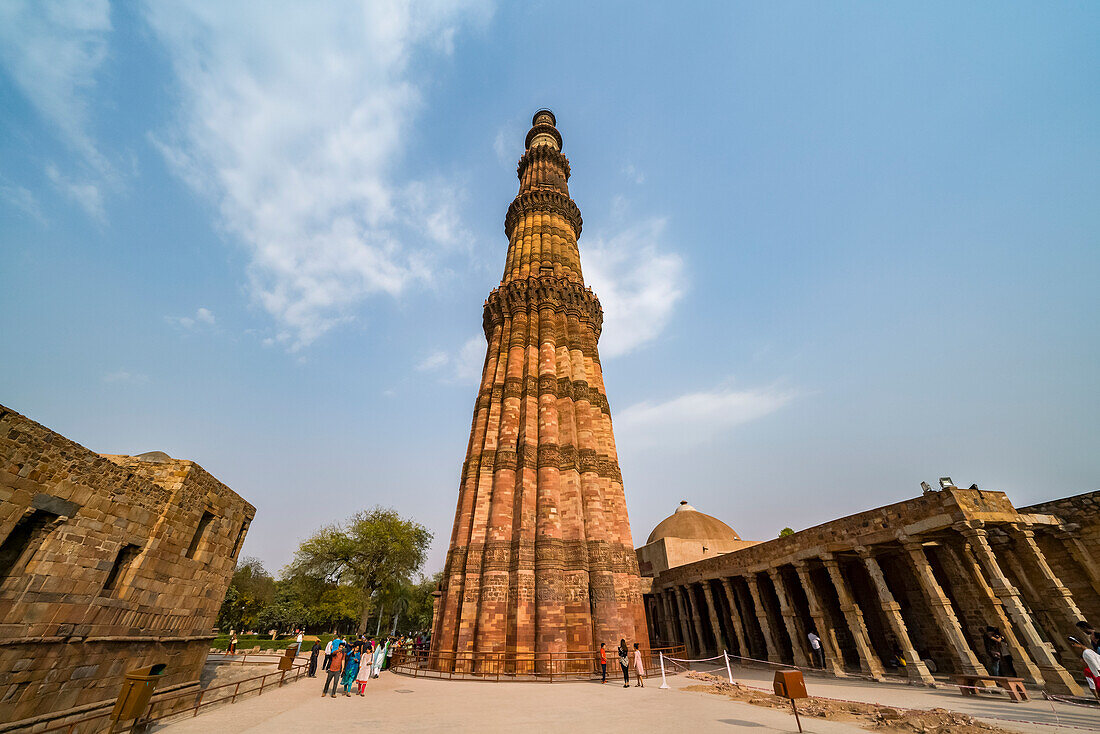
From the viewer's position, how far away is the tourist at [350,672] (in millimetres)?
→ 11820

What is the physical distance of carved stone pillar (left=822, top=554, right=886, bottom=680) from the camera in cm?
1305

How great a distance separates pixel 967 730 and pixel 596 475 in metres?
15.0

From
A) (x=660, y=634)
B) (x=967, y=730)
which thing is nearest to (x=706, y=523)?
(x=660, y=634)

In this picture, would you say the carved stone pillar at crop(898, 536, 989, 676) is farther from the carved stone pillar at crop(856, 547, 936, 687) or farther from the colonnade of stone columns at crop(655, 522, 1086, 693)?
the carved stone pillar at crop(856, 547, 936, 687)

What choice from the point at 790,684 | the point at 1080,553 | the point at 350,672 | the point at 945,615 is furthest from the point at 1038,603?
the point at 350,672

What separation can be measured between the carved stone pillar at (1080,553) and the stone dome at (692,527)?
20.6 meters

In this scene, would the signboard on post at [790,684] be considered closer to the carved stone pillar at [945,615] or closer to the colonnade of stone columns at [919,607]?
the carved stone pillar at [945,615]

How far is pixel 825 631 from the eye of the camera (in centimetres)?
1475

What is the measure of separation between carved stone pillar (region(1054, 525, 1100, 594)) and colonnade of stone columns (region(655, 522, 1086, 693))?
0.27 feet

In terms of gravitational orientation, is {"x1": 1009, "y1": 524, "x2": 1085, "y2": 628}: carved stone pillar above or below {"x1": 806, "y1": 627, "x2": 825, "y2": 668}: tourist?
above

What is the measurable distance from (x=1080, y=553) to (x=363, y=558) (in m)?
39.7

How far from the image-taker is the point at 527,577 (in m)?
17.5

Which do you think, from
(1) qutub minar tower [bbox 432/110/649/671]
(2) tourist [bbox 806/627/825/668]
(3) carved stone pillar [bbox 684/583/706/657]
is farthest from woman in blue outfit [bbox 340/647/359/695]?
(3) carved stone pillar [bbox 684/583/706/657]

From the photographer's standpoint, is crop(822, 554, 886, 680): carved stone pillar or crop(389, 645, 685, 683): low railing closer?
crop(822, 554, 886, 680): carved stone pillar
